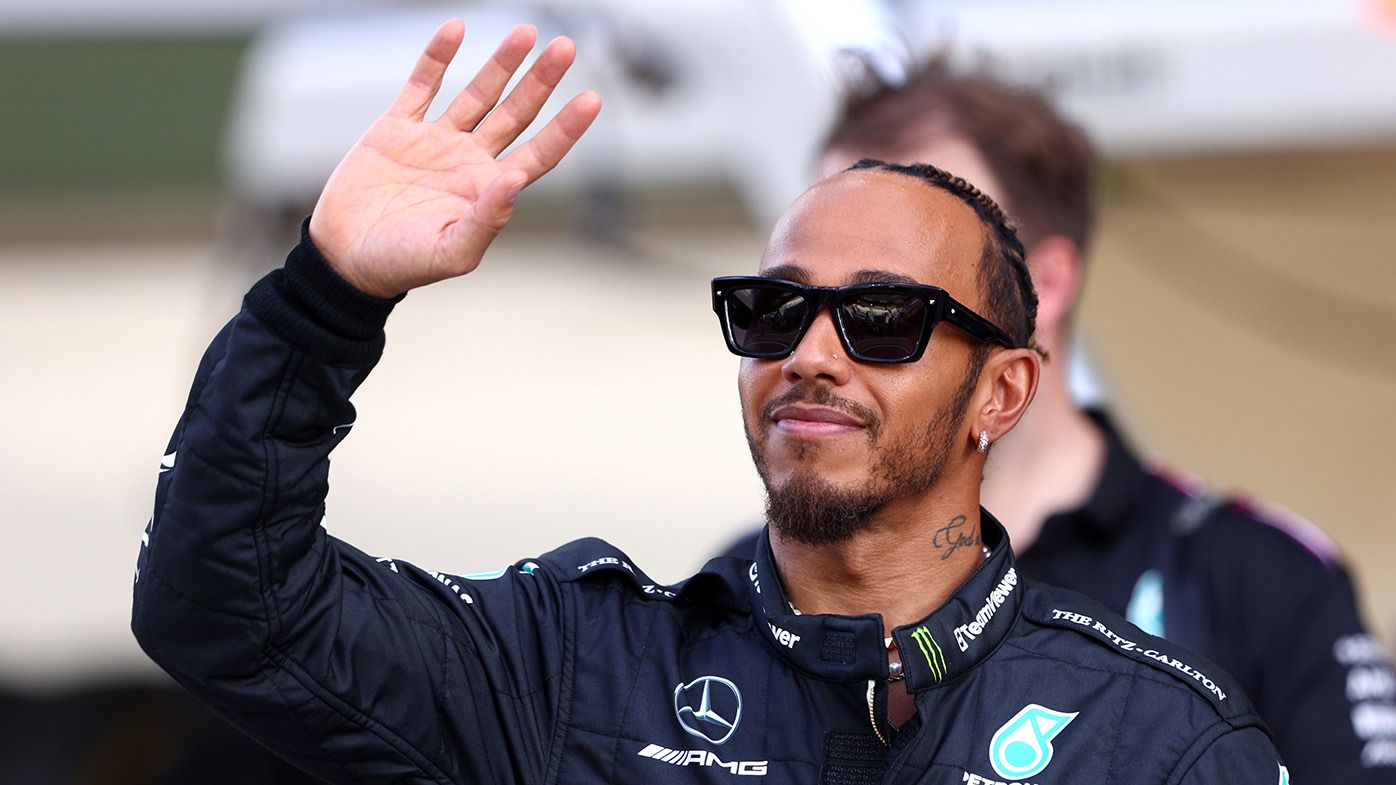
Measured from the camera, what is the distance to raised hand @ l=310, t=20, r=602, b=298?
4.73 feet

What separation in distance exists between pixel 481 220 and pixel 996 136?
107 centimetres

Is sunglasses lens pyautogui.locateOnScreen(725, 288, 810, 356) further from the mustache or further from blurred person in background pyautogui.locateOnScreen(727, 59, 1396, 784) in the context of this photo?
blurred person in background pyautogui.locateOnScreen(727, 59, 1396, 784)

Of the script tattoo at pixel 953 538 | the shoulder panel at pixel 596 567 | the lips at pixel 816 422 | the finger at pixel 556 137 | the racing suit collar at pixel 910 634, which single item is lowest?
the racing suit collar at pixel 910 634

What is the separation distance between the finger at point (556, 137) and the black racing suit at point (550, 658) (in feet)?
0.62

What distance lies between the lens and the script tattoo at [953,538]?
62.4 inches

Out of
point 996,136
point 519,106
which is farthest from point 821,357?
point 996,136

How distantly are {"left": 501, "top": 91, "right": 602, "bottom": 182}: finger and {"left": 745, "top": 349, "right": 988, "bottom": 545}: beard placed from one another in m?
0.28

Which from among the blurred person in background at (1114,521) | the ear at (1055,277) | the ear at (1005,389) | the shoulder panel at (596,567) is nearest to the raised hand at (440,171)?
the shoulder panel at (596,567)

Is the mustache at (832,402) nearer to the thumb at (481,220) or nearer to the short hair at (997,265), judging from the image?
the short hair at (997,265)

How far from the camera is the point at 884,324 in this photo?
1524 millimetres

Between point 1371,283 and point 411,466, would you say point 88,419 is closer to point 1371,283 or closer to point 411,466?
point 411,466

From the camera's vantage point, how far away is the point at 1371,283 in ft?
15.7

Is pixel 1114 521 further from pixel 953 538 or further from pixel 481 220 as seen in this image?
pixel 481 220

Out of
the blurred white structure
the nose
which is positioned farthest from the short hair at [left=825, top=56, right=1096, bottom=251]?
the nose
